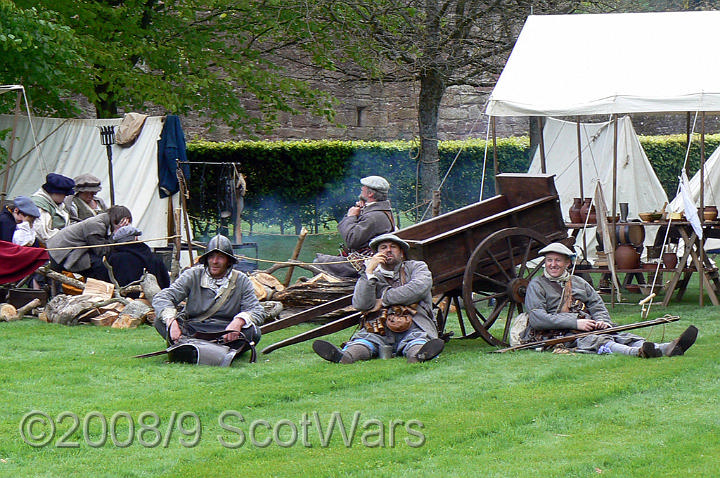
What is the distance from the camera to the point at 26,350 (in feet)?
29.1

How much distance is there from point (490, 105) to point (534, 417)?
5307 millimetres

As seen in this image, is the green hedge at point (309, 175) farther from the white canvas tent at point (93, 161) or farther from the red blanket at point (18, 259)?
the red blanket at point (18, 259)

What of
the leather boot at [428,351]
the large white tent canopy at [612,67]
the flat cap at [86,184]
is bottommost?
the leather boot at [428,351]

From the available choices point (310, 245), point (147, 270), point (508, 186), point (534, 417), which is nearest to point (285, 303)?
point (147, 270)

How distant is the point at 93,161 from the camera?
14375 millimetres

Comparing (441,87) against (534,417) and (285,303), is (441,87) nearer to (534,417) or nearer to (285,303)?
(285,303)

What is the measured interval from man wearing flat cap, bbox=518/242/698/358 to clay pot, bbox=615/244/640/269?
3.08 m

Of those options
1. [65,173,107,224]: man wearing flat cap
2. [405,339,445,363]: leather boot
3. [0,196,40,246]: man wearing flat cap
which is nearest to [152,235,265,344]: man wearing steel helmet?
[405,339,445,363]: leather boot

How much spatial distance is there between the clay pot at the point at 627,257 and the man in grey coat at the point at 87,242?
5099 millimetres

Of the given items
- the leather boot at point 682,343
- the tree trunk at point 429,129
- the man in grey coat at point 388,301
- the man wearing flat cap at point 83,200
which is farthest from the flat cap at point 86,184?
the leather boot at point 682,343

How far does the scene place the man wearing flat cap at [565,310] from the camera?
8406 mm

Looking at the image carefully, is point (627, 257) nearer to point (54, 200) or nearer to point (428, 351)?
point (428, 351)

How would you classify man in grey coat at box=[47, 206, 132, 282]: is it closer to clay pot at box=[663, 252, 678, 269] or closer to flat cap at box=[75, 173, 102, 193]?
flat cap at box=[75, 173, 102, 193]

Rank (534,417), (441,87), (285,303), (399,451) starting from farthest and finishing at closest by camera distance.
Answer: (441,87) → (285,303) → (534,417) → (399,451)
